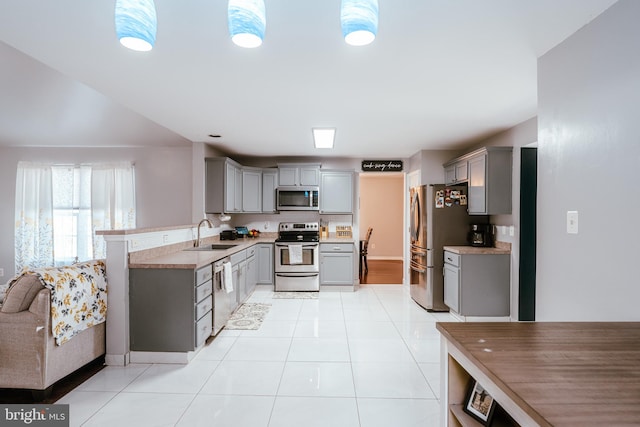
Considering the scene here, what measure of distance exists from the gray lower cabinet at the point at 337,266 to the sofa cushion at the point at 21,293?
374 cm

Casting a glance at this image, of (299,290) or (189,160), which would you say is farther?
(189,160)

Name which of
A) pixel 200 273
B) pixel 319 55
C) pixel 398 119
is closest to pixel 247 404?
pixel 200 273

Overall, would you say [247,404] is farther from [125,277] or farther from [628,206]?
[628,206]

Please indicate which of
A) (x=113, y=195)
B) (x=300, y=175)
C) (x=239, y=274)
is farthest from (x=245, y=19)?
(x=113, y=195)

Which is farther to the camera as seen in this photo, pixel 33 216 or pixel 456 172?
pixel 33 216

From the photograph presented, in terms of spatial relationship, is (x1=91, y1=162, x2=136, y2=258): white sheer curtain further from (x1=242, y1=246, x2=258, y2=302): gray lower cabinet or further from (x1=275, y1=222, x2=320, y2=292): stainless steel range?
(x1=275, y1=222, x2=320, y2=292): stainless steel range

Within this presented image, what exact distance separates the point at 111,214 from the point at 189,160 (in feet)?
5.34

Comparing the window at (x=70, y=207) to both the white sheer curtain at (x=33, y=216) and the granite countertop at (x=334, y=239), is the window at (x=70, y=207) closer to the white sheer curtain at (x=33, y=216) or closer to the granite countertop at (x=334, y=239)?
the white sheer curtain at (x=33, y=216)

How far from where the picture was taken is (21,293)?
212 cm

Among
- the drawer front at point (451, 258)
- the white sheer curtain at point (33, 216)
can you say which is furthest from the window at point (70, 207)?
the drawer front at point (451, 258)

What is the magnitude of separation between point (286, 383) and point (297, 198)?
136 inches

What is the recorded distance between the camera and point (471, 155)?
12.9 feet

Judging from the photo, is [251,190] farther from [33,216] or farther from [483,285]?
[483,285]

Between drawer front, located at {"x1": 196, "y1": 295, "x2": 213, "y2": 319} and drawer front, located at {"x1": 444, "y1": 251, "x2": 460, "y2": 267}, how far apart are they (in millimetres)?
2882
